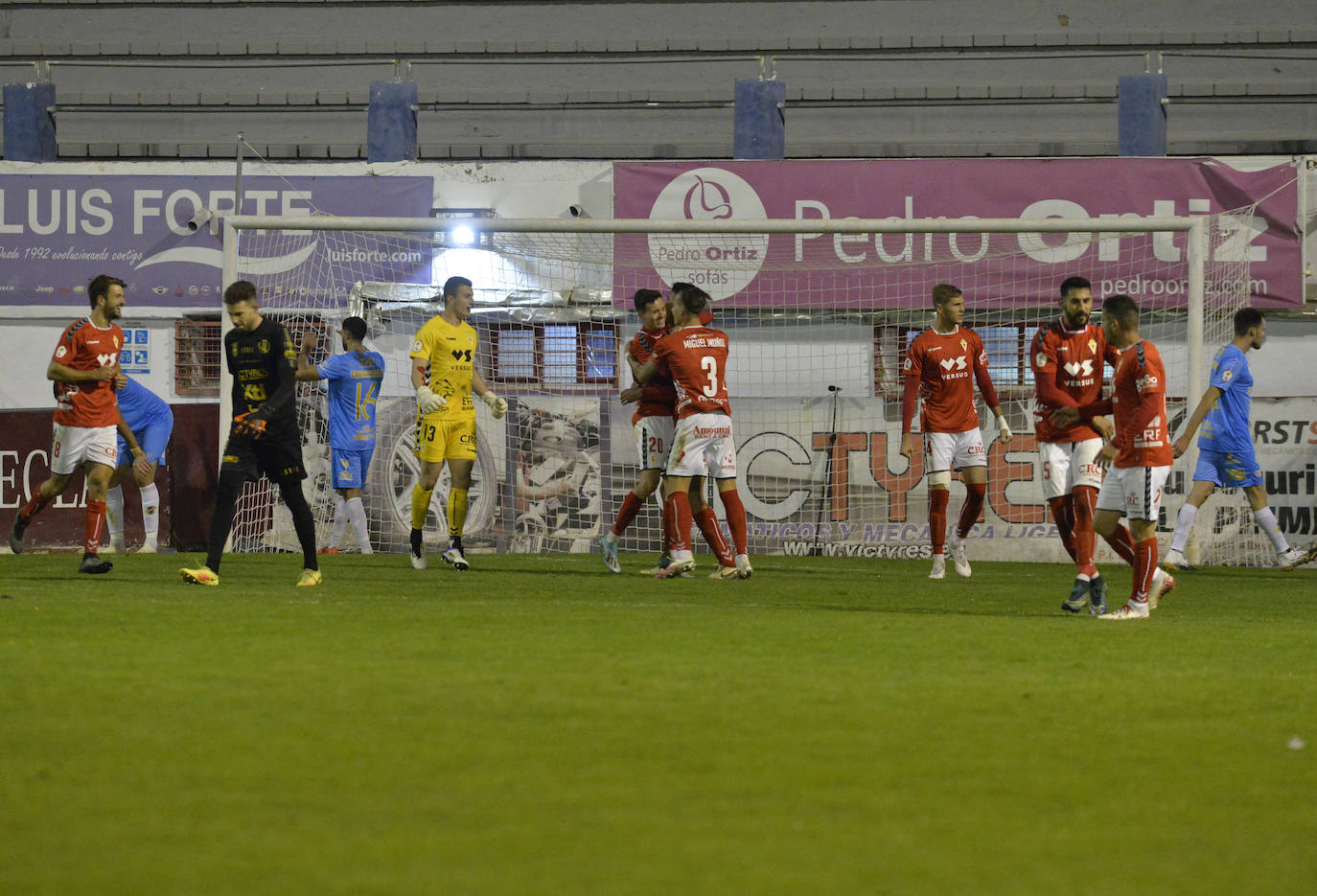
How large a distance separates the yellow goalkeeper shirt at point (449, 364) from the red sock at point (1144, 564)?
502 centimetres

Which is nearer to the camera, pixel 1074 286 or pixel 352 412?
pixel 1074 286

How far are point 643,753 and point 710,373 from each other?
6.08 metres

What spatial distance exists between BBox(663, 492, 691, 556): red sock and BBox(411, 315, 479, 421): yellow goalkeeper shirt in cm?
171

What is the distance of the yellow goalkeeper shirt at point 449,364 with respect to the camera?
34.0ft

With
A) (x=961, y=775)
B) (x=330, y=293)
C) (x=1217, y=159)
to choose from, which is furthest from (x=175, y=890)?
(x=1217, y=159)

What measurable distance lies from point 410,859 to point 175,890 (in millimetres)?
431

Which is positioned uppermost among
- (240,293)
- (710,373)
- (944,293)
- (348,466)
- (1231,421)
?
(944,293)

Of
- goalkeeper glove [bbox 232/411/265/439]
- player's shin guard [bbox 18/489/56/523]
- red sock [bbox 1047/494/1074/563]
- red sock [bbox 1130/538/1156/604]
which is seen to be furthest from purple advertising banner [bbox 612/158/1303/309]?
red sock [bbox 1130/538/1156/604]

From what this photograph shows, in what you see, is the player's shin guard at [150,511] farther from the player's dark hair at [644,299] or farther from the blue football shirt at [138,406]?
the player's dark hair at [644,299]

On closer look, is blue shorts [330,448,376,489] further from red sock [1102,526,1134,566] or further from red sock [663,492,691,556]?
red sock [1102,526,1134,566]

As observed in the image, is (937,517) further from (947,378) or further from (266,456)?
(266,456)

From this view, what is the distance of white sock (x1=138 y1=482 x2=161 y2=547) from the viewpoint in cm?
1302

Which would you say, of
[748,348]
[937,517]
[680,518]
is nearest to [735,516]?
[680,518]

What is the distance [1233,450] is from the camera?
1185 centimetres
